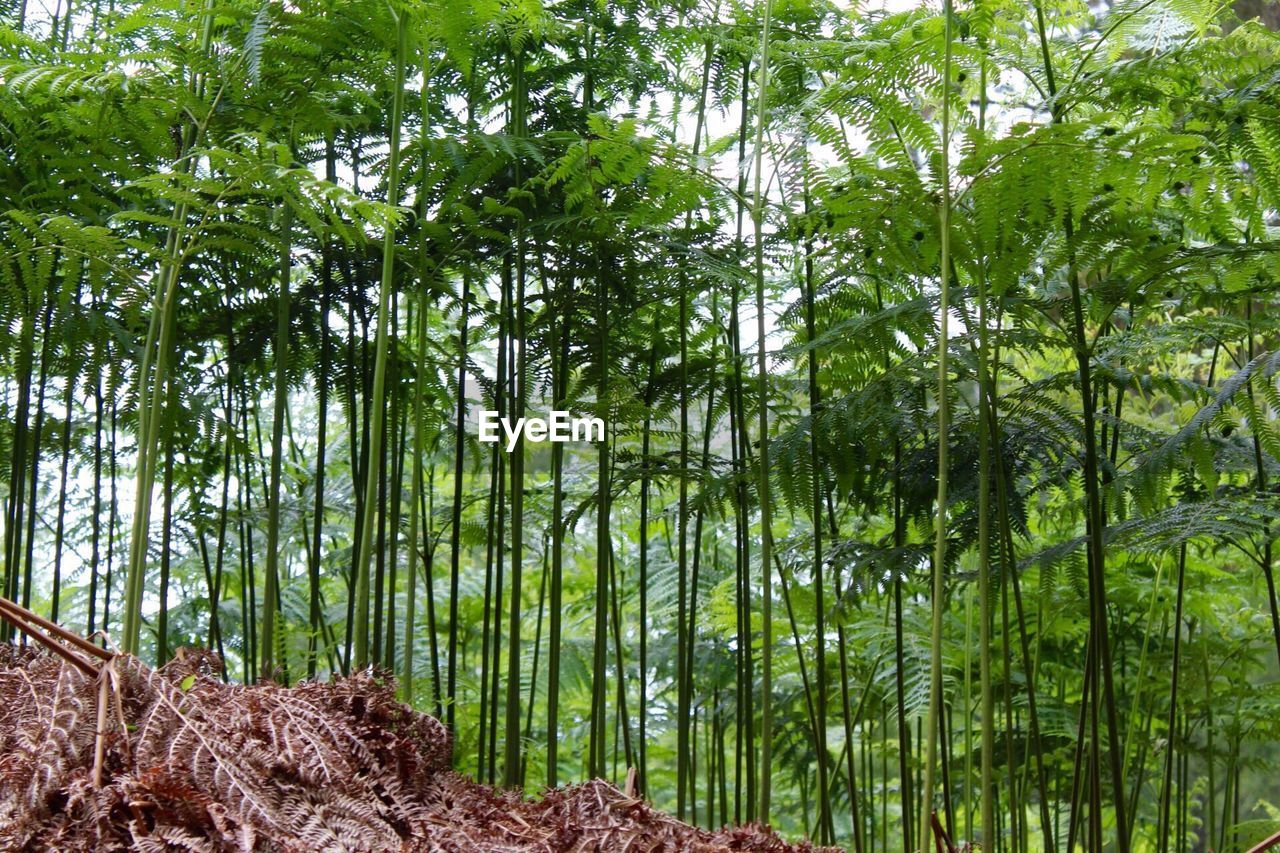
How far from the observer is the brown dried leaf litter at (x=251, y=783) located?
1143mm

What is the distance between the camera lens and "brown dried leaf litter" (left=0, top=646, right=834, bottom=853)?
114 cm

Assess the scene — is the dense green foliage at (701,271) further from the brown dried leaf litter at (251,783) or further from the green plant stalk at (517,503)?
the brown dried leaf litter at (251,783)

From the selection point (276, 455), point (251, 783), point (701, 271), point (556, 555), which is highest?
point (701, 271)

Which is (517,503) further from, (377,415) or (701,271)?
(701,271)

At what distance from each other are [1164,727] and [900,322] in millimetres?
2832

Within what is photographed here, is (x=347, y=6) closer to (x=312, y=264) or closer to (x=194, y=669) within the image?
(x=312, y=264)

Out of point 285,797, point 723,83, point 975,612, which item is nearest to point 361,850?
point 285,797

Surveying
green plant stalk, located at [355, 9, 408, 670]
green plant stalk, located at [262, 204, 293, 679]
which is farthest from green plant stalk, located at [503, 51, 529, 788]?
green plant stalk, located at [262, 204, 293, 679]
